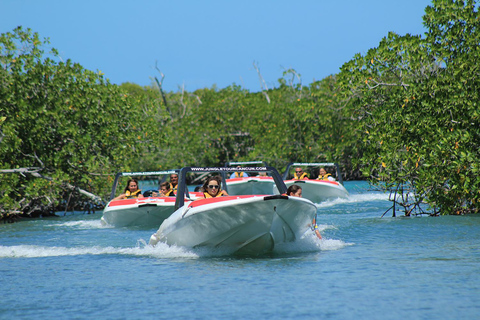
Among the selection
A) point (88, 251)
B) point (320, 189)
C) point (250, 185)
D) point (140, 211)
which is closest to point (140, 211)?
point (140, 211)

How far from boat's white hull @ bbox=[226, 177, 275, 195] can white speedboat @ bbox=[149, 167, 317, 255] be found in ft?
48.9

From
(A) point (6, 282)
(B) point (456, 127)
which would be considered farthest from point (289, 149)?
(A) point (6, 282)

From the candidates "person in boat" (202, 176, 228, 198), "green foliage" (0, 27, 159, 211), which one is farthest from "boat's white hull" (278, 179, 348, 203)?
"person in boat" (202, 176, 228, 198)

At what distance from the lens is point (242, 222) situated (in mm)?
10688

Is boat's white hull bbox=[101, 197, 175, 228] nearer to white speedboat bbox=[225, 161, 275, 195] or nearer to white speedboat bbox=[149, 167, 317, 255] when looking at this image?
white speedboat bbox=[149, 167, 317, 255]

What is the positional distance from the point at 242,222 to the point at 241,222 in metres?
0.02

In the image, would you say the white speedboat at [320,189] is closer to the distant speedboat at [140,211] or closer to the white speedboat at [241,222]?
the distant speedboat at [140,211]

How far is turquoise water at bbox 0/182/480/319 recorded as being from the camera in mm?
7938

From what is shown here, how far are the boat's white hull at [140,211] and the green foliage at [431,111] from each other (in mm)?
5281

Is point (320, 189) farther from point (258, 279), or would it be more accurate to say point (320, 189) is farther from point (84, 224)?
point (258, 279)

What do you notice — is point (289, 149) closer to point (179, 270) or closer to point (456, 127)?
point (456, 127)

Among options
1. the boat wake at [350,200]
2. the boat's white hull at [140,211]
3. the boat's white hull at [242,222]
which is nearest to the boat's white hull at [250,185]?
the boat wake at [350,200]

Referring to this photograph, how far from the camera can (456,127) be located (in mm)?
16688

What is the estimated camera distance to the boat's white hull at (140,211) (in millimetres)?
17531
